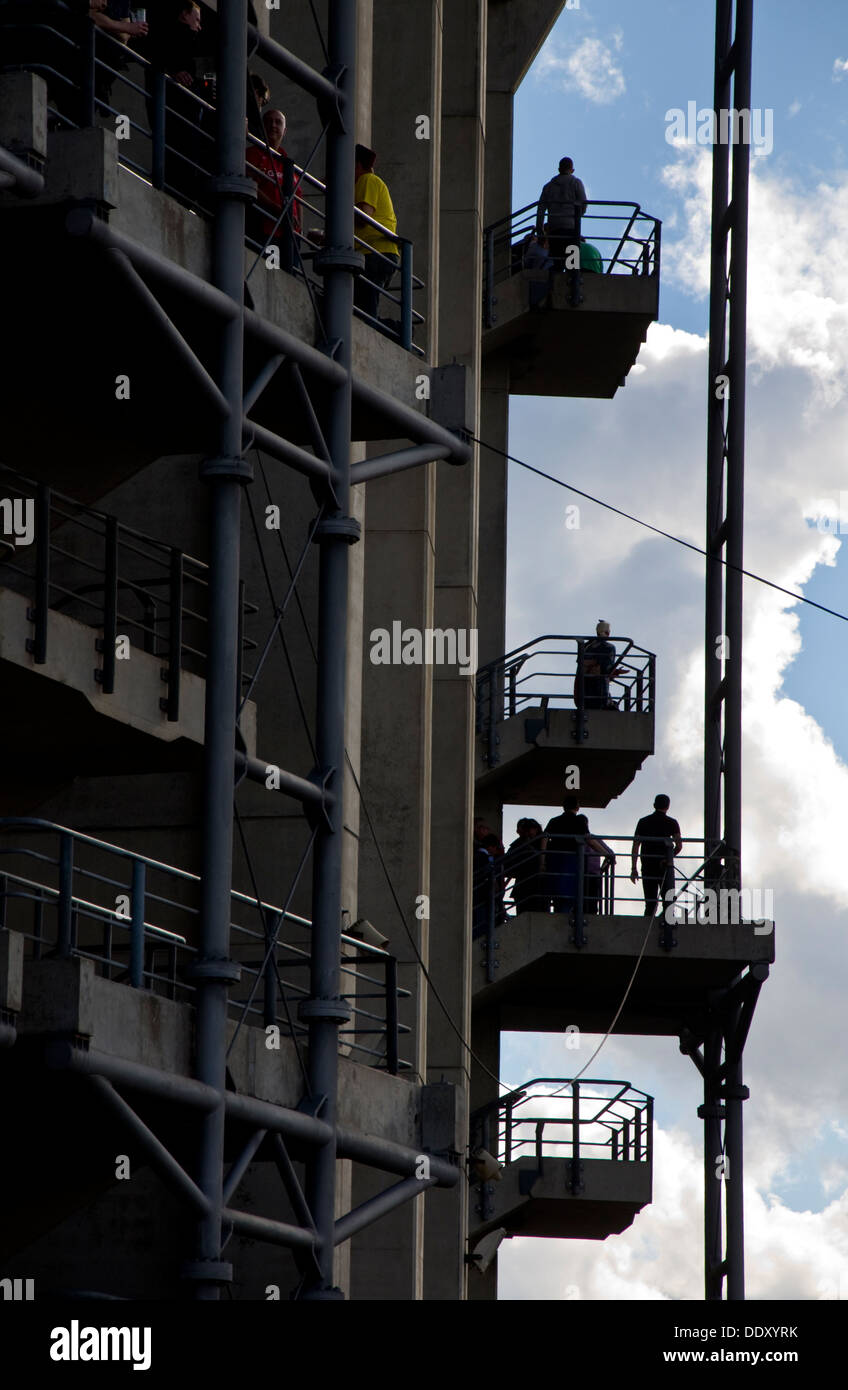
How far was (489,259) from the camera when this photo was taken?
3359cm

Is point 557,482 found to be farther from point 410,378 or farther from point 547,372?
point 547,372

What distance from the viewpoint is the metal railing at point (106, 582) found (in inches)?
636

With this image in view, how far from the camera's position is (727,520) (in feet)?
105

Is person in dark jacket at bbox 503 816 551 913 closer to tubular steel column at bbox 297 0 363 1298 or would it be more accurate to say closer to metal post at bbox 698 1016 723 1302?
metal post at bbox 698 1016 723 1302

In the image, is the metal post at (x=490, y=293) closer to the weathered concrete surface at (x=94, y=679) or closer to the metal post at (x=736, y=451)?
the metal post at (x=736, y=451)

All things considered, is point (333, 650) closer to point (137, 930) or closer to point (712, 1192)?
point (137, 930)

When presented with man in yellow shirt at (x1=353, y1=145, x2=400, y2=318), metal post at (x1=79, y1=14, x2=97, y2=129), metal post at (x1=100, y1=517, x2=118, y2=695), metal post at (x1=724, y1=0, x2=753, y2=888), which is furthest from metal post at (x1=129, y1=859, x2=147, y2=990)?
metal post at (x1=724, y1=0, x2=753, y2=888)

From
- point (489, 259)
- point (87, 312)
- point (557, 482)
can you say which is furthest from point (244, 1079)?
point (489, 259)

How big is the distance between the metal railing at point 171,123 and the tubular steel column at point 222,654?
1.05ft

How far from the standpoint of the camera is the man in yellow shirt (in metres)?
18.0

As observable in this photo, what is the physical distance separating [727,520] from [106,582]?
53.7ft

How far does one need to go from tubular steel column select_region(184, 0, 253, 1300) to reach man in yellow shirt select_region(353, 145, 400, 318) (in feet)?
8.87

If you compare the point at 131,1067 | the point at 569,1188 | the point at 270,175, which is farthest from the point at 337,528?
the point at 569,1188
